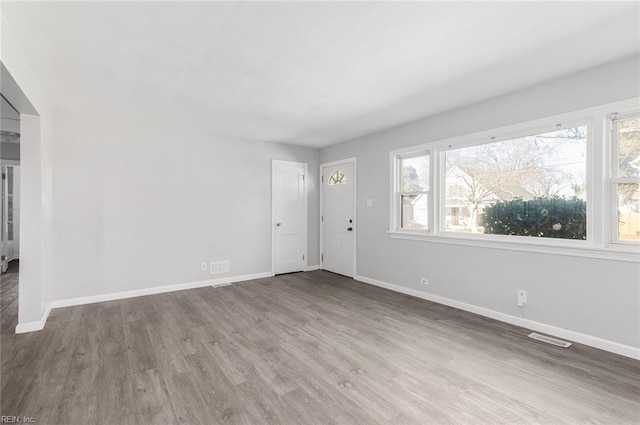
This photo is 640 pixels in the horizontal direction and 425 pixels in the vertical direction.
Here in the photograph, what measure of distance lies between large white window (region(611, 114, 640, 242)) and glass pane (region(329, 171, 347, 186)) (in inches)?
143

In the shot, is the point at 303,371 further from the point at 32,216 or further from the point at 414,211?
the point at 32,216

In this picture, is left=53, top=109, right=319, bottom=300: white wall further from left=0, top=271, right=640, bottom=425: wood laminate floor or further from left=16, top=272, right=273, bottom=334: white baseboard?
left=0, top=271, right=640, bottom=425: wood laminate floor

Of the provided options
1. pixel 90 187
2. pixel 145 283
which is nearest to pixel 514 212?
pixel 145 283

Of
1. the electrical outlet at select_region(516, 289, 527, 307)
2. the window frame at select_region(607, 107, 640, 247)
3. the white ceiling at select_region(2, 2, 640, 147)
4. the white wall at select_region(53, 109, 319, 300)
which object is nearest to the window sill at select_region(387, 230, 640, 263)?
the window frame at select_region(607, 107, 640, 247)

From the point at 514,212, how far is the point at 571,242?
60 cm

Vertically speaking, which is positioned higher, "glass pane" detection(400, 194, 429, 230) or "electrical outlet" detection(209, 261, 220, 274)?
"glass pane" detection(400, 194, 429, 230)

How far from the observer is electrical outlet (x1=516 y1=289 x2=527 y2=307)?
3.08 metres

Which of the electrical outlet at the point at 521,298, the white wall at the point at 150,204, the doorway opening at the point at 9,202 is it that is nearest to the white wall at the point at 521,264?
the electrical outlet at the point at 521,298

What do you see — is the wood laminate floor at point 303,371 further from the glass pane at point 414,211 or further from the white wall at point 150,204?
the glass pane at point 414,211

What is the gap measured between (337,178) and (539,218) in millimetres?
3380

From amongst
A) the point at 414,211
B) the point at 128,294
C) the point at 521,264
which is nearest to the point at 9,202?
the point at 128,294

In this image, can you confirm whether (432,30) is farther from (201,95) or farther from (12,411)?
(12,411)

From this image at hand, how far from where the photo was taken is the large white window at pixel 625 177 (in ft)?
8.18

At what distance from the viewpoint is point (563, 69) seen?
2.66 metres
